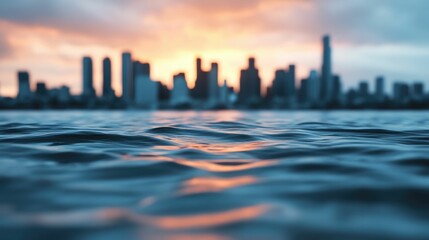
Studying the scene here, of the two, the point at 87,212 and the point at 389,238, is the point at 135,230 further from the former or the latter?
the point at 389,238

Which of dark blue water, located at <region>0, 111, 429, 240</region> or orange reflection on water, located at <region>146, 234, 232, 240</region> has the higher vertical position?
dark blue water, located at <region>0, 111, 429, 240</region>

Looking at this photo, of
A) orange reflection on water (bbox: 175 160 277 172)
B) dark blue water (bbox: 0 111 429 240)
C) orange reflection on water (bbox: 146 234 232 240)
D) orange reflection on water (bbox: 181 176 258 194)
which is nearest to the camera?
orange reflection on water (bbox: 146 234 232 240)

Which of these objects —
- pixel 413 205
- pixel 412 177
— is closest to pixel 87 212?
pixel 413 205

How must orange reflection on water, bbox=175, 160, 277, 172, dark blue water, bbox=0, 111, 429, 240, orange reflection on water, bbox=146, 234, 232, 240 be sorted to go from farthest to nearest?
orange reflection on water, bbox=175, 160, 277, 172 < dark blue water, bbox=0, 111, 429, 240 < orange reflection on water, bbox=146, 234, 232, 240

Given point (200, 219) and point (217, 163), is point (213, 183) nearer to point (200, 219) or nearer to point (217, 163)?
point (200, 219)

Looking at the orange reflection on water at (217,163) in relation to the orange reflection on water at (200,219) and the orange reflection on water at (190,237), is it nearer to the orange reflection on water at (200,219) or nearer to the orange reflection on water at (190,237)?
the orange reflection on water at (200,219)

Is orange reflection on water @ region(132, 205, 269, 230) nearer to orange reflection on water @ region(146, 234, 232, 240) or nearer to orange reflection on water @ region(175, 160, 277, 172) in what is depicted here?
orange reflection on water @ region(146, 234, 232, 240)

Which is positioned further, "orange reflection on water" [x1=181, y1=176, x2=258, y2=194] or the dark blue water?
"orange reflection on water" [x1=181, y1=176, x2=258, y2=194]

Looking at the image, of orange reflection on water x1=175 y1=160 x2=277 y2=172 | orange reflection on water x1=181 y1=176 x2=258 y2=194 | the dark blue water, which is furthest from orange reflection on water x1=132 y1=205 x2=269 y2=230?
orange reflection on water x1=175 y1=160 x2=277 y2=172

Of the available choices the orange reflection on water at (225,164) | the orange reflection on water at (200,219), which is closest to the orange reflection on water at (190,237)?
the orange reflection on water at (200,219)
